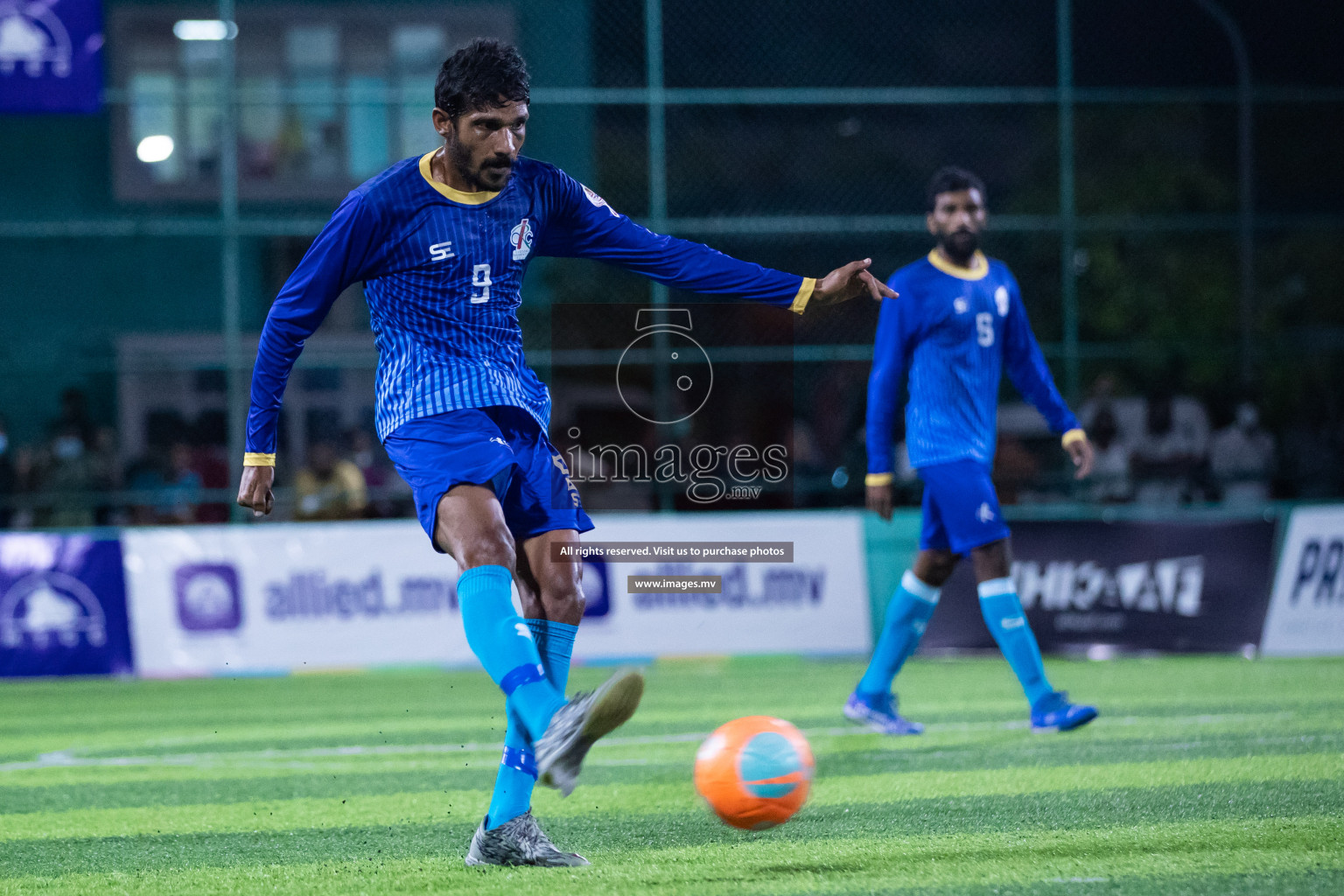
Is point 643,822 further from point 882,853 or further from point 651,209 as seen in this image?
point 651,209

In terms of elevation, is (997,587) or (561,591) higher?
(561,591)

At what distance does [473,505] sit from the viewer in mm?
4285

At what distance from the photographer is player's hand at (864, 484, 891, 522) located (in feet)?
25.0

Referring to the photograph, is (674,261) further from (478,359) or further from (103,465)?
(103,465)

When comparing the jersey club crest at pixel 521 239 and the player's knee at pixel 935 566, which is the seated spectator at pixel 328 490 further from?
the jersey club crest at pixel 521 239

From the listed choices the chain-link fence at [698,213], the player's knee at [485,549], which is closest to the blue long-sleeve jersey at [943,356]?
the player's knee at [485,549]

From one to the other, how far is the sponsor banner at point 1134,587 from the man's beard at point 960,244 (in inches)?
209

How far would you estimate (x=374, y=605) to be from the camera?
1259 centimetres

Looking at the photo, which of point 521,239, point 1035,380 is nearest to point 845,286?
point 521,239

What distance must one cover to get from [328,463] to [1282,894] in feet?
39.8

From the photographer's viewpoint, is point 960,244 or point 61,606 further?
point 61,606

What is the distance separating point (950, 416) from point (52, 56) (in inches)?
415

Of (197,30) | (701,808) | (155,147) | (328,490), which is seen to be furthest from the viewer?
(197,30)

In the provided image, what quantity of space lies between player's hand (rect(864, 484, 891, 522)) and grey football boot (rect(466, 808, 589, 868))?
3513mm
